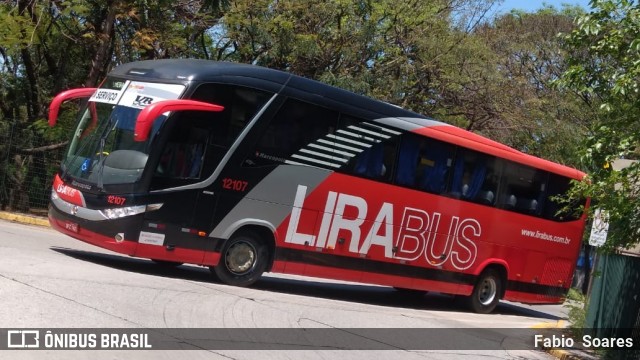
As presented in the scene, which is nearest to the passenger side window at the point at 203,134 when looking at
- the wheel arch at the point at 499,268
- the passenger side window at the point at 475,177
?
the passenger side window at the point at 475,177

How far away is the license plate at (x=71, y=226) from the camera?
39.8 ft

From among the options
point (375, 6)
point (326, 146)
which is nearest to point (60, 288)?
point (326, 146)

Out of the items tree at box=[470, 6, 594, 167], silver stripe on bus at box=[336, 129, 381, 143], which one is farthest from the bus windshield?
tree at box=[470, 6, 594, 167]

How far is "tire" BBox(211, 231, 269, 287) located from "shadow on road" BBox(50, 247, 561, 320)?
0.39 metres

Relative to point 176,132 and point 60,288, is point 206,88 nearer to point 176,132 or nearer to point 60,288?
point 176,132

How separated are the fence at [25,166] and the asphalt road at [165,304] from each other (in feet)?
17.8

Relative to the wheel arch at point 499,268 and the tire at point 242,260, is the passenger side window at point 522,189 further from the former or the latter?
the tire at point 242,260

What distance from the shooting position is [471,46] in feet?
88.5

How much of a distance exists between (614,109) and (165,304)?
6.99 metres

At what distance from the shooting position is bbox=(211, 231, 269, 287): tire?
1287 cm

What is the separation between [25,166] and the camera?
2205cm

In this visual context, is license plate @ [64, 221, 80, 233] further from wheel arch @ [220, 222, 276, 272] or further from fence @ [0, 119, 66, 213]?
fence @ [0, 119, 66, 213]

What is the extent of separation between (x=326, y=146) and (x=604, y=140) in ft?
15.8

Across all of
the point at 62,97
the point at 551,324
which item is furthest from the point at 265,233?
the point at 551,324
